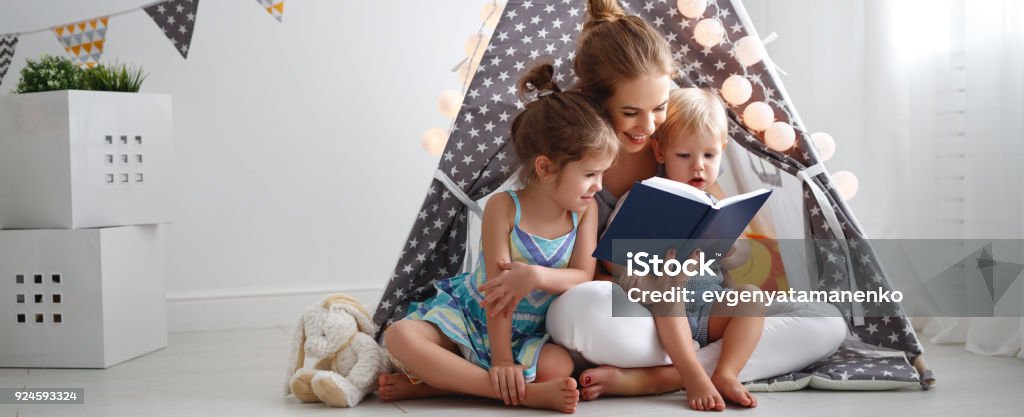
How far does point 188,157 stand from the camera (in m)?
2.48

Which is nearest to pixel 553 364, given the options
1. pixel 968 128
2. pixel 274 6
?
pixel 968 128

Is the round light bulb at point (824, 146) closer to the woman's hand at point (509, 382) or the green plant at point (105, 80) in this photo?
the woman's hand at point (509, 382)

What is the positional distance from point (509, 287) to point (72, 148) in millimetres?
1040

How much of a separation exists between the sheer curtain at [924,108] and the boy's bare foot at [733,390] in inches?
26.0

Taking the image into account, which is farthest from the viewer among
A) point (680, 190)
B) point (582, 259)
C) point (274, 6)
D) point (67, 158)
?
point (274, 6)

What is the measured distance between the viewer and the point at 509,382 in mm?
1527

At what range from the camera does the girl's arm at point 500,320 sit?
60.2 inches

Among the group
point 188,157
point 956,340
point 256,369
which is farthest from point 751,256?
point 188,157

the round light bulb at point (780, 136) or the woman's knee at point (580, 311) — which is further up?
the round light bulb at point (780, 136)

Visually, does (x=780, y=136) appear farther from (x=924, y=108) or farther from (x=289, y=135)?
(x=289, y=135)

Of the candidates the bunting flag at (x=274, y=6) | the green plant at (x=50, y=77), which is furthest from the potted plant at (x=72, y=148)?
the bunting flag at (x=274, y=6)

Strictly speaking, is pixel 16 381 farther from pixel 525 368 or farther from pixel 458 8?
pixel 458 8

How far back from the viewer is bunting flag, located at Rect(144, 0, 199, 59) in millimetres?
2375

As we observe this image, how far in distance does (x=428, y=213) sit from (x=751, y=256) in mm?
645
